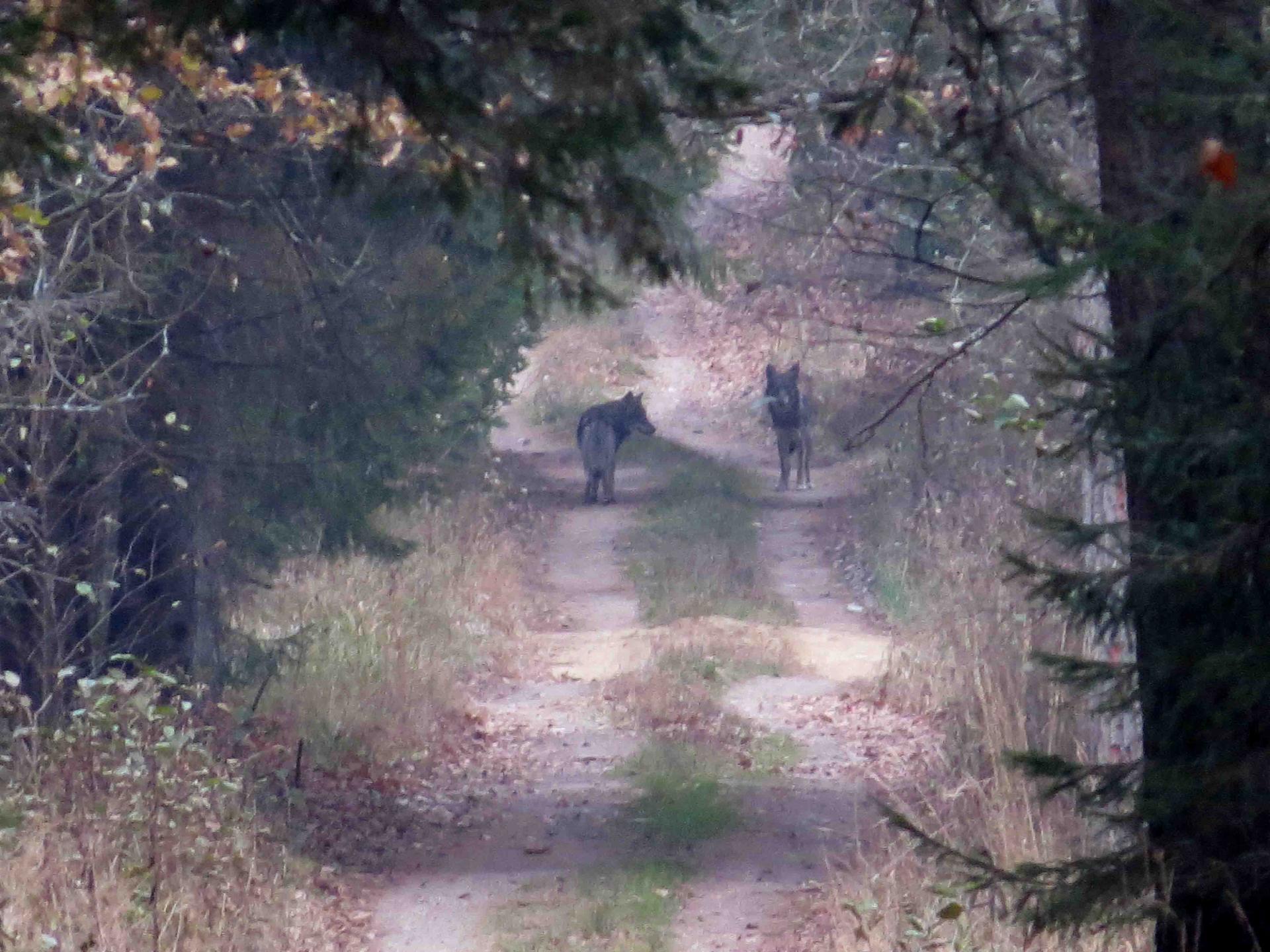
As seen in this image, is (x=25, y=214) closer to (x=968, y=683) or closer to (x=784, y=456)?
(x=968, y=683)

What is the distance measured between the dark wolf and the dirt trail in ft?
7.29

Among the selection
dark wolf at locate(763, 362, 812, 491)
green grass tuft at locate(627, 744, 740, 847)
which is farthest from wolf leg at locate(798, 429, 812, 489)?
green grass tuft at locate(627, 744, 740, 847)

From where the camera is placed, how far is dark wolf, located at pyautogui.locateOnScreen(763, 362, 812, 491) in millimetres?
25219

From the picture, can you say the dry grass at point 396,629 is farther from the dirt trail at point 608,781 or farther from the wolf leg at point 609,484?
the wolf leg at point 609,484

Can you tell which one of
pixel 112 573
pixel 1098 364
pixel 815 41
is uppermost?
pixel 815 41

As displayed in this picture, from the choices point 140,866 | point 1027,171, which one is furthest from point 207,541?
point 1027,171

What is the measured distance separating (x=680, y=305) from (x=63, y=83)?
3596cm

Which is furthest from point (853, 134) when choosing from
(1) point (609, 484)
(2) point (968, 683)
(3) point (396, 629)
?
(1) point (609, 484)

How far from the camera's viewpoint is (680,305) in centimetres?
4153

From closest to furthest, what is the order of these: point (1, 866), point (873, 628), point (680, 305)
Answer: point (1, 866)
point (873, 628)
point (680, 305)

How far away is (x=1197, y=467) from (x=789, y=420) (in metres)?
21.8

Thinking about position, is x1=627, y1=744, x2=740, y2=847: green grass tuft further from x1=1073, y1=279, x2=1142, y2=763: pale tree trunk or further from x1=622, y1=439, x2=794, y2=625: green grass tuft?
x1=622, y1=439, x2=794, y2=625: green grass tuft

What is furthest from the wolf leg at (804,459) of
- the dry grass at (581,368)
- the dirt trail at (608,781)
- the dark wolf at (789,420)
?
the dry grass at (581,368)

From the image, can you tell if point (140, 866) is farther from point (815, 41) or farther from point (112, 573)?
point (815, 41)
